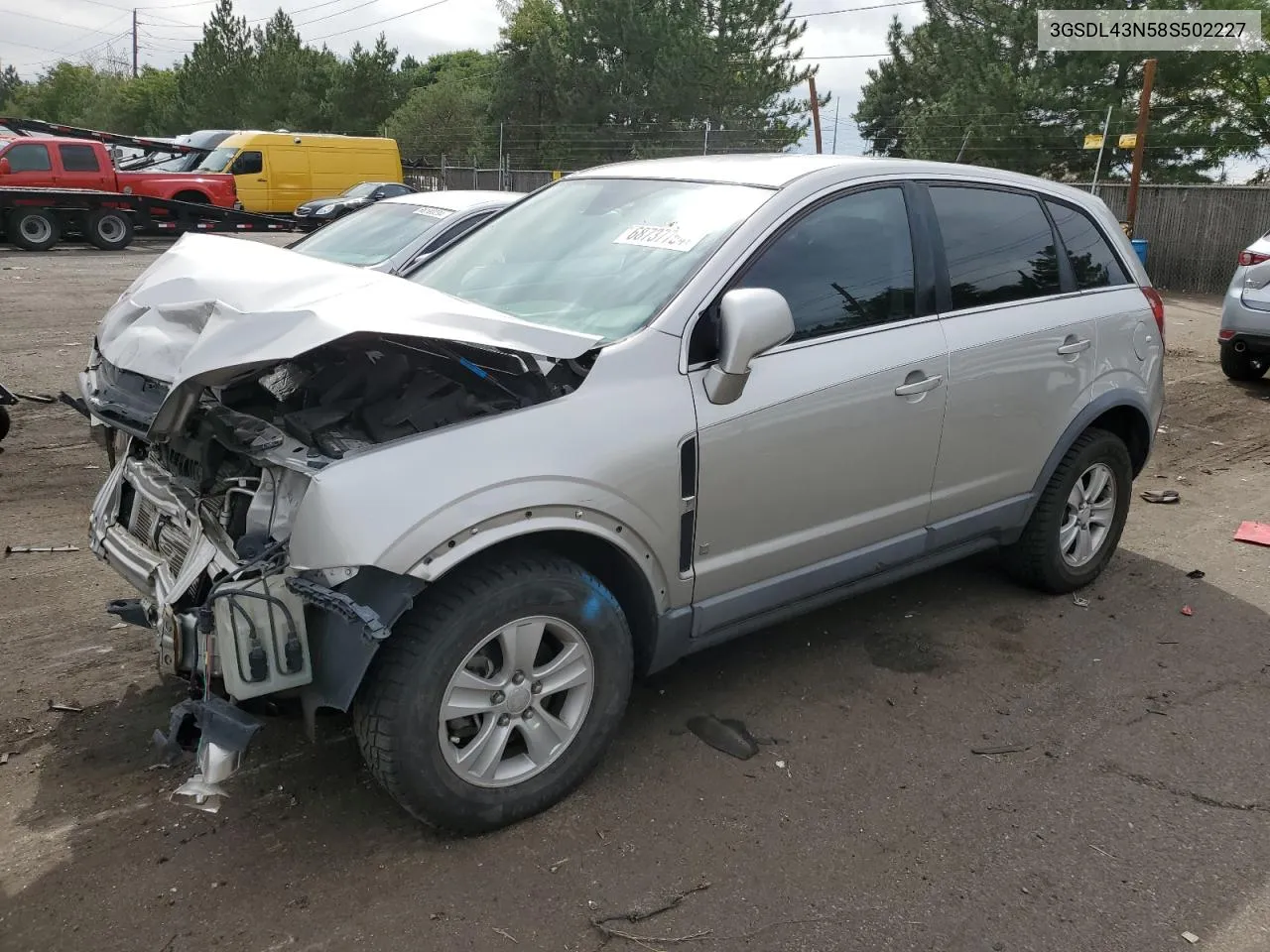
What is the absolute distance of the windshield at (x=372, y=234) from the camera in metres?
7.88

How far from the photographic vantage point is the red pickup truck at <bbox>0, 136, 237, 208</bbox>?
19.2 metres

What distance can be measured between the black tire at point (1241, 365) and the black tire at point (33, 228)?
65.0ft

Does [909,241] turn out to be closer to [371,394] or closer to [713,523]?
[713,523]

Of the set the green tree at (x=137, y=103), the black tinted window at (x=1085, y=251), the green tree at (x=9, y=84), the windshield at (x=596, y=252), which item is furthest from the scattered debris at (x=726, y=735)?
the green tree at (x=9, y=84)

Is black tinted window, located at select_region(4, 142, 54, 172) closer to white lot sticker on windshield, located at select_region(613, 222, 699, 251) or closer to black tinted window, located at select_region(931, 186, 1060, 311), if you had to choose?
white lot sticker on windshield, located at select_region(613, 222, 699, 251)

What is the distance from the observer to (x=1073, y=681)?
155 inches

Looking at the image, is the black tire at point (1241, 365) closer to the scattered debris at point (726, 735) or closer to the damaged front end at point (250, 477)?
the scattered debris at point (726, 735)

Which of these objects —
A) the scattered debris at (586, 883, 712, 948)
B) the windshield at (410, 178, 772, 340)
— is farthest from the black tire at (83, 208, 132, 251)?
the scattered debris at (586, 883, 712, 948)

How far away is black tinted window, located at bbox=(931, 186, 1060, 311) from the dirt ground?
1.46 m

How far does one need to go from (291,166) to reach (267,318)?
80.3ft

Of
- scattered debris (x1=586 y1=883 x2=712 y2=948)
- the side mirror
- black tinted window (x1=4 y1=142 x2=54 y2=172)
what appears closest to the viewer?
scattered debris (x1=586 y1=883 x2=712 y2=948)

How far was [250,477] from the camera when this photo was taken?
2.79 metres

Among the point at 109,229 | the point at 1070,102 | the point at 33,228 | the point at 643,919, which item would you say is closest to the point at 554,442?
the point at 643,919

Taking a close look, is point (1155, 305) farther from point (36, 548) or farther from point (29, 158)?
point (29, 158)
